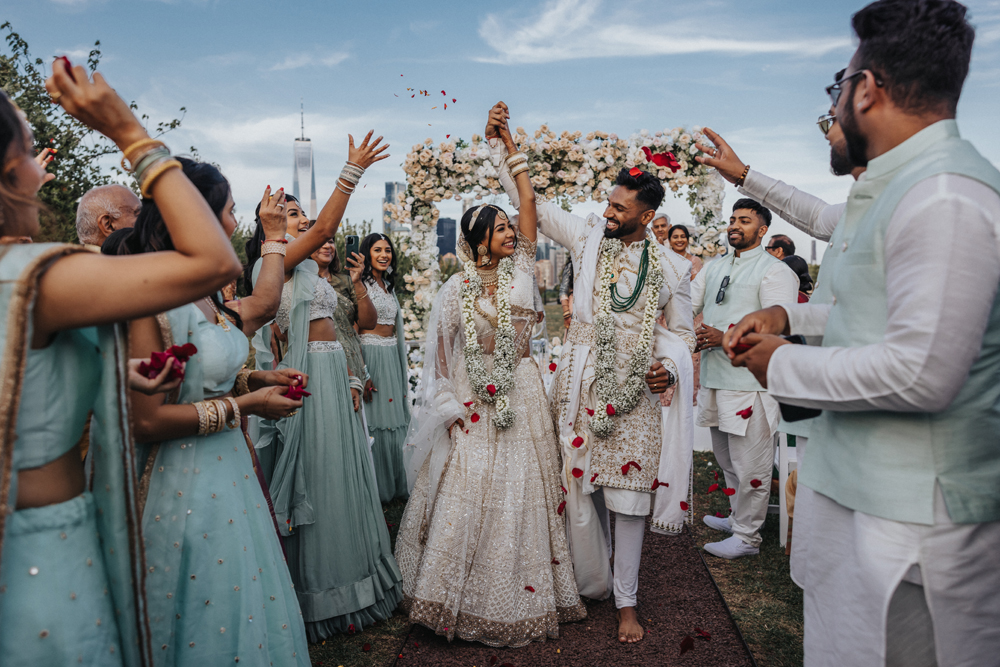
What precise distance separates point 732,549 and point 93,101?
4.94 metres

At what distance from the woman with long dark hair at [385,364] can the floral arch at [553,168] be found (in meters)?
0.80

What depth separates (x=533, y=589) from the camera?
3.66 meters

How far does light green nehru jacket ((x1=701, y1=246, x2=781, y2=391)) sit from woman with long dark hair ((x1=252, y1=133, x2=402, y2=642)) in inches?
114

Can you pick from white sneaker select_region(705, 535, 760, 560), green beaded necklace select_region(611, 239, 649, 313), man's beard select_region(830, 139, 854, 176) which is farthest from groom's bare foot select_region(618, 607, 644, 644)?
man's beard select_region(830, 139, 854, 176)

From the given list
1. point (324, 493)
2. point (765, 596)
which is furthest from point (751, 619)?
point (324, 493)

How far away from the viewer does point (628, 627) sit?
3713 mm

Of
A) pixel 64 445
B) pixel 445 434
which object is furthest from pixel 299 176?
pixel 64 445

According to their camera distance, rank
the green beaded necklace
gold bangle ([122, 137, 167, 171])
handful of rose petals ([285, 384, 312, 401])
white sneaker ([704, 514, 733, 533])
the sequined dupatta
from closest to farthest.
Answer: gold bangle ([122, 137, 167, 171])
the sequined dupatta
handful of rose petals ([285, 384, 312, 401])
the green beaded necklace
white sneaker ([704, 514, 733, 533])

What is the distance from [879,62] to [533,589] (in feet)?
10.1

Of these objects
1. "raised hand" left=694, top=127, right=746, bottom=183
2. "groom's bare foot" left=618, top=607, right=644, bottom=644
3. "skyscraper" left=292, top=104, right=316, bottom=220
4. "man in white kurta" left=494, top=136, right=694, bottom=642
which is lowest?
"groom's bare foot" left=618, top=607, right=644, bottom=644

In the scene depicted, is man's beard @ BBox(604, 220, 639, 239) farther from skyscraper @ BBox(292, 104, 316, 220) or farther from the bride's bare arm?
skyscraper @ BBox(292, 104, 316, 220)

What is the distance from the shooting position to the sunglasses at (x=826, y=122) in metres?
2.17

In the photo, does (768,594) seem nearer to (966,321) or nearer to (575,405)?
(575,405)

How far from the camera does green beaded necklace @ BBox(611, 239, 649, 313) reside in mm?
3877
